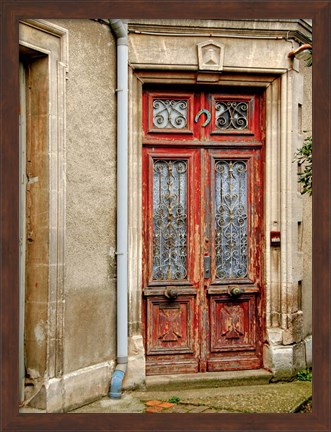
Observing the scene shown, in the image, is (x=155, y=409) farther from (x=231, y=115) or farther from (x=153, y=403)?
(x=231, y=115)

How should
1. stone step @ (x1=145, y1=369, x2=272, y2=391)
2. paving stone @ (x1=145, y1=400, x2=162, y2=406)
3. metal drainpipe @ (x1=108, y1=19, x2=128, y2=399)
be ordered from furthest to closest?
1. stone step @ (x1=145, y1=369, x2=272, y2=391)
2. metal drainpipe @ (x1=108, y1=19, x2=128, y2=399)
3. paving stone @ (x1=145, y1=400, x2=162, y2=406)

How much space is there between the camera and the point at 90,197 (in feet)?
20.7

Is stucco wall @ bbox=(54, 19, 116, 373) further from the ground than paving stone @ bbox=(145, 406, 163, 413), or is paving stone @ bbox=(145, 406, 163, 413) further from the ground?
stucco wall @ bbox=(54, 19, 116, 373)

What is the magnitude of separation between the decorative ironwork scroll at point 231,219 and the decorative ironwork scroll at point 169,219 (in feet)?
1.23

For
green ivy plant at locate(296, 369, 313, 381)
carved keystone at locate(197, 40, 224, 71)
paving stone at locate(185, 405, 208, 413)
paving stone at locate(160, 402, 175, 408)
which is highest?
carved keystone at locate(197, 40, 224, 71)

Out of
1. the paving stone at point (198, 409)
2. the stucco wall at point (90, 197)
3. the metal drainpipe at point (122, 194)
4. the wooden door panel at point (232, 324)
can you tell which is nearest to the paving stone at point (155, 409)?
the paving stone at point (198, 409)

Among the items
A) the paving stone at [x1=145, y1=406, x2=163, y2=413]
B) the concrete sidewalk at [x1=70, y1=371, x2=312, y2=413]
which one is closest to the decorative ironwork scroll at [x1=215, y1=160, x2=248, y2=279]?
the concrete sidewalk at [x1=70, y1=371, x2=312, y2=413]

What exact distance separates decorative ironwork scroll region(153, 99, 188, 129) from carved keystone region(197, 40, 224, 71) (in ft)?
1.53

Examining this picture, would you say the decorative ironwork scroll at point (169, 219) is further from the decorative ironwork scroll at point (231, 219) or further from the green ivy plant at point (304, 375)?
the green ivy plant at point (304, 375)

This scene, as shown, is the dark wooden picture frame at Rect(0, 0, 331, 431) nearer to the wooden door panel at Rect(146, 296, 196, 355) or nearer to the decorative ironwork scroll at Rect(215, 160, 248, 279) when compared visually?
the wooden door panel at Rect(146, 296, 196, 355)

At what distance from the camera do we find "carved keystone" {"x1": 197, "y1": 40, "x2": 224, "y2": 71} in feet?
22.8
